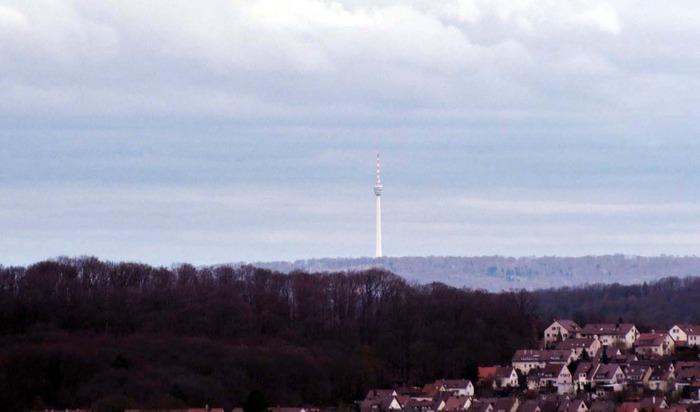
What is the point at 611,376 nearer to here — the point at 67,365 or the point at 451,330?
the point at 451,330

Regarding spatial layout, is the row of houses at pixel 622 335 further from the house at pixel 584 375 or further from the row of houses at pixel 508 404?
the row of houses at pixel 508 404

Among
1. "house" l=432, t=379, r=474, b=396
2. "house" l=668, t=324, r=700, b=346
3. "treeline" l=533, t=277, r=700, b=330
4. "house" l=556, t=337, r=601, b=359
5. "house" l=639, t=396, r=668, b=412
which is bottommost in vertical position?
"house" l=639, t=396, r=668, b=412

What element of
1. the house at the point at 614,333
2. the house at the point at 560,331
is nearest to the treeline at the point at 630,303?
the house at the point at 560,331

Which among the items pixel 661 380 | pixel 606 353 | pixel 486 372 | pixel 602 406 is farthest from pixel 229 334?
pixel 602 406

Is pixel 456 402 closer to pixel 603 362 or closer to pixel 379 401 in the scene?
pixel 379 401

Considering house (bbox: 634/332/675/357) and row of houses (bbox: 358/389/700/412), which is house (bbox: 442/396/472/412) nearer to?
row of houses (bbox: 358/389/700/412)

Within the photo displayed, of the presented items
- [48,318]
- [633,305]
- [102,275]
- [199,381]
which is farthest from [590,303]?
[199,381]

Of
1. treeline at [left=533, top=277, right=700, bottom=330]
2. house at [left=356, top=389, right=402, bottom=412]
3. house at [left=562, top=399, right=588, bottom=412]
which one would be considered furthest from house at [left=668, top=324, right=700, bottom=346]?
house at [left=562, top=399, right=588, bottom=412]
